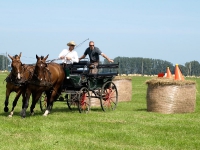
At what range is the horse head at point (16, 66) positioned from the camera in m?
13.9

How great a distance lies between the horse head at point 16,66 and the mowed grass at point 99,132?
120 centimetres

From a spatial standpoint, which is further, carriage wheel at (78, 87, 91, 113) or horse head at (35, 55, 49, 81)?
carriage wheel at (78, 87, 91, 113)

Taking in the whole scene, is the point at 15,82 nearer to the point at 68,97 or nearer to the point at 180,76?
the point at 68,97

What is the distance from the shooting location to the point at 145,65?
121 m

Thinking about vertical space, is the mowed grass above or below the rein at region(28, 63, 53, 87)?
below

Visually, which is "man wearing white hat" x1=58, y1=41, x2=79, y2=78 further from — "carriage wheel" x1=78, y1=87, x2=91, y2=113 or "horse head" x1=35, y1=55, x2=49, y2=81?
"horse head" x1=35, y1=55, x2=49, y2=81

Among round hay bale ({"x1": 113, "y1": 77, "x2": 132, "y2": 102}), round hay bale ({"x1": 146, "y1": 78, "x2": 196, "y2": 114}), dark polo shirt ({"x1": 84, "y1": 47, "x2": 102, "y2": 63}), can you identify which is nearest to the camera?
round hay bale ({"x1": 146, "y1": 78, "x2": 196, "y2": 114})

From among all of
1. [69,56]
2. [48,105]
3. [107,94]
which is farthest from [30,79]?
[107,94]

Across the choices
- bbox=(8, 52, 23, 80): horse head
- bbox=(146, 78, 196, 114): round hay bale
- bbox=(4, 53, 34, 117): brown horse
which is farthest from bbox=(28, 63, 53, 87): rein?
bbox=(146, 78, 196, 114): round hay bale

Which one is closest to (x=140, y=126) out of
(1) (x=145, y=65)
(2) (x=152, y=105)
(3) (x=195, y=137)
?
(3) (x=195, y=137)

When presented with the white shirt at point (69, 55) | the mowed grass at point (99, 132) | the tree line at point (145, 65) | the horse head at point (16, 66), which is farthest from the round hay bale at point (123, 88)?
the tree line at point (145, 65)

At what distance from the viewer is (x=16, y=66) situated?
45.8 ft

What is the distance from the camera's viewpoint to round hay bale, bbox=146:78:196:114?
1670cm

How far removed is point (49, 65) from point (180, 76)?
18.8 ft
